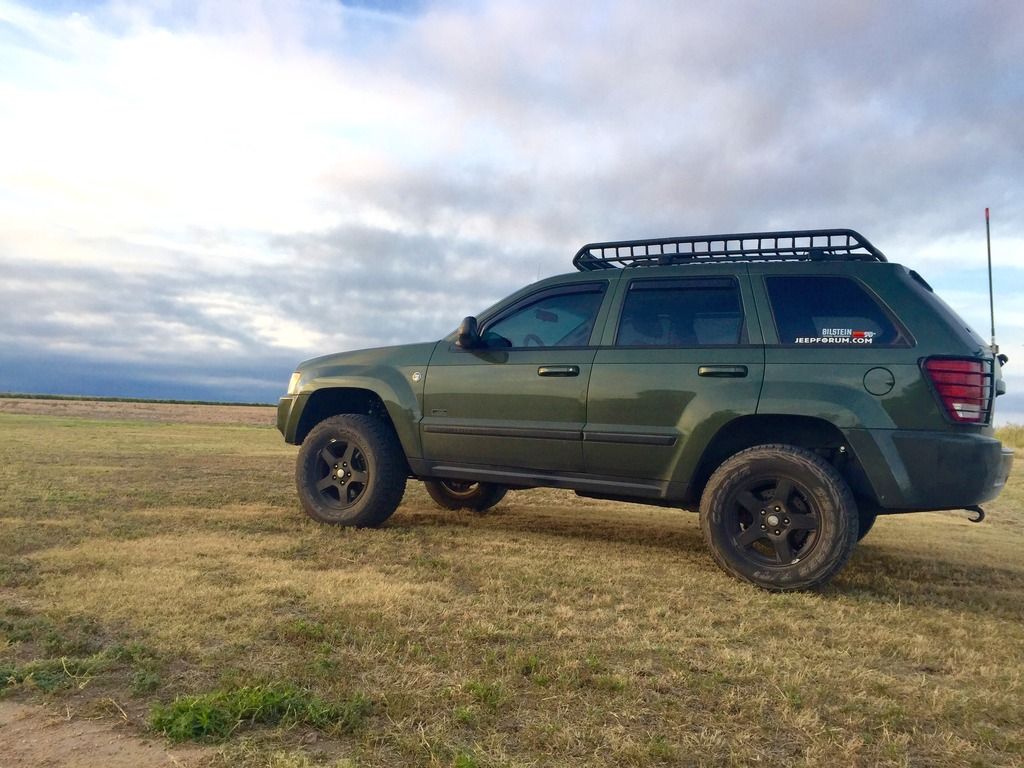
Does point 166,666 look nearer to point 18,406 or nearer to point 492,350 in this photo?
point 492,350

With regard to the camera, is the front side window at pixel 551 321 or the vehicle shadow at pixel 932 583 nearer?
the vehicle shadow at pixel 932 583

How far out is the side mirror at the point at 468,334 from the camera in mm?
5414

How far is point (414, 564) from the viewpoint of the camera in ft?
15.0

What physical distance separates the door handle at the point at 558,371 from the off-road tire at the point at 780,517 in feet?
3.77

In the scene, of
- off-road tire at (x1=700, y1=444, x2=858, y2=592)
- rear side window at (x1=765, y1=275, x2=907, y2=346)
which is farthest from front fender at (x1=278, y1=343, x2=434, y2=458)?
rear side window at (x1=765, y1=275, x2=907, y2=346)

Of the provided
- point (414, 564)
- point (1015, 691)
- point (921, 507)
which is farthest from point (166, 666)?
point (921, 507)

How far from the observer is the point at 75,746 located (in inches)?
85.9

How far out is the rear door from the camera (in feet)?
14.9

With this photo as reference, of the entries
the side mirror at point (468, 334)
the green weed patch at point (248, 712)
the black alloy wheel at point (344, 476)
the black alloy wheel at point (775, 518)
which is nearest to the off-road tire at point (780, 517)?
the black alloy wheel at point (775, 518)

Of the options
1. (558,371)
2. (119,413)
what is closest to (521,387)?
(558,371)

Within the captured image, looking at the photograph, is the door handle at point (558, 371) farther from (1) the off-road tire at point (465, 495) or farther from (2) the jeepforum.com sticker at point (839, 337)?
(1) the off-road tire at point (465, 495)

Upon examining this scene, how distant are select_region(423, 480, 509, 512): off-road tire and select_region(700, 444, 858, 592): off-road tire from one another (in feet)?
9.49

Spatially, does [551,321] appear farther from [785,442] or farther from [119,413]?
[119,413]

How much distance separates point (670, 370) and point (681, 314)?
0.47 meters
